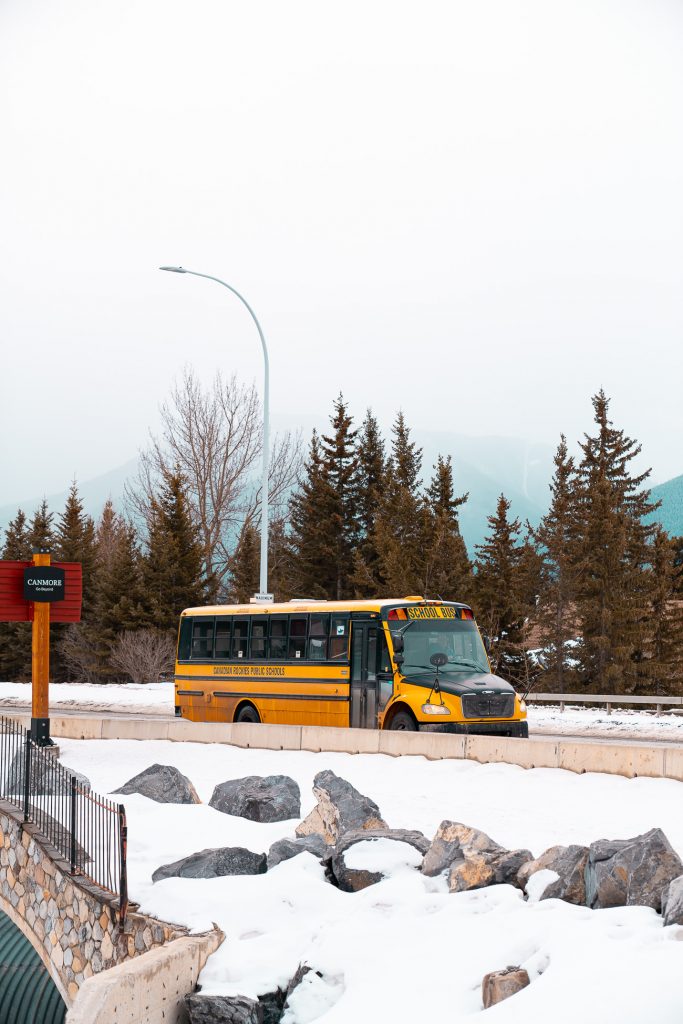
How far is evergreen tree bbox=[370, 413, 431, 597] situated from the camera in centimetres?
4597

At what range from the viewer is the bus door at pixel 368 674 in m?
21.6

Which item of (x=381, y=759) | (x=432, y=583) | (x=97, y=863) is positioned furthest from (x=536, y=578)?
(x=97, y=863)

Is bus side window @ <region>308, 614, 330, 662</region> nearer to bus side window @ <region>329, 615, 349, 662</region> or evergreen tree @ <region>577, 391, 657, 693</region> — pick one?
bus side window @ <region>329, 615, 349, 662</region>

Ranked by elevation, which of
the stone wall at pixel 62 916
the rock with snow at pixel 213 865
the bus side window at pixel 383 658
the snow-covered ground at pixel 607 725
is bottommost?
the stone wall at pixel 62 916

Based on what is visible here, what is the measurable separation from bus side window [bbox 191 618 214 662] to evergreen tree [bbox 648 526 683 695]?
28914mm

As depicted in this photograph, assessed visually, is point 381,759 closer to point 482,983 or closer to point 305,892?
point 305,892

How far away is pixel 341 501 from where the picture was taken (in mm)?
Result: 62875

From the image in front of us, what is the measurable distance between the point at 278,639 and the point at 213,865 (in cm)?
1288

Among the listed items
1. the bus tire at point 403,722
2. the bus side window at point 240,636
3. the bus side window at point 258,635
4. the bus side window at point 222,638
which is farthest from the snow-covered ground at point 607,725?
the bus side window at point 222,638

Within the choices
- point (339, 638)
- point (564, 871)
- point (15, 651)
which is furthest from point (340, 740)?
point (15, 651)

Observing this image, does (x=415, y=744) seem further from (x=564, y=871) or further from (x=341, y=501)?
(x=341, y=501)

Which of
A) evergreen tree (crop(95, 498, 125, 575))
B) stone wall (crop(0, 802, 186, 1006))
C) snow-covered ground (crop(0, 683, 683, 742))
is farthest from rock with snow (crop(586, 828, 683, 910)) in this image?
evergreen tree (crop(95, 498, 125, 575))

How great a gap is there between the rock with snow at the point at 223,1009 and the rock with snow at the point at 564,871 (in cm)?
258

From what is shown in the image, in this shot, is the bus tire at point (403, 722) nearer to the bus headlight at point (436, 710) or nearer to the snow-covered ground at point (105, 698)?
the bus headlight at point (436, 710)
